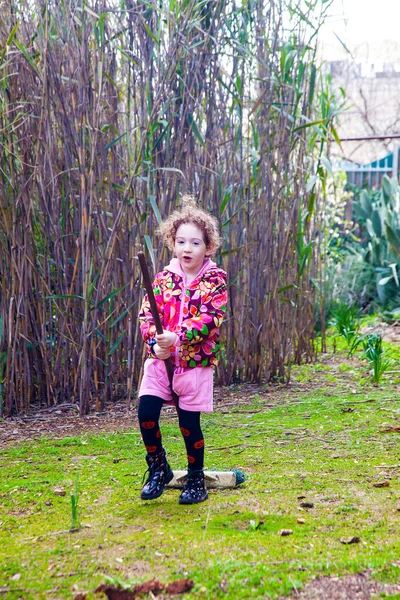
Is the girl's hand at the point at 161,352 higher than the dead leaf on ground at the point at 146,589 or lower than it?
higher

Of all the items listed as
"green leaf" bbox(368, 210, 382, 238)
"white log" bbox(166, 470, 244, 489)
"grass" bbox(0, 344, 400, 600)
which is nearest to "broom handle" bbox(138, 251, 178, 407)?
"white log" bbox(166, 470, 244, 489)

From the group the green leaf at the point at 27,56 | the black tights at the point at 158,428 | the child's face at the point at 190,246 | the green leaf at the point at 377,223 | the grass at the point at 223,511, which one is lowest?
the grass at the point at 223,511

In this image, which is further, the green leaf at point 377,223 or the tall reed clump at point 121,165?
the green leaf at point 377,223

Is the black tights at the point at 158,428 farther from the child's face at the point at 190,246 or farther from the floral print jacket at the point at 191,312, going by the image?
the child's face at the point at 190,246

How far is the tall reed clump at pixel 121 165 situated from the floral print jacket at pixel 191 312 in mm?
980

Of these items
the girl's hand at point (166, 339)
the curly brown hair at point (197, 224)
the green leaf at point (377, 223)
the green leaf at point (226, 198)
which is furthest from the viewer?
the green leaf at point (377, 223)

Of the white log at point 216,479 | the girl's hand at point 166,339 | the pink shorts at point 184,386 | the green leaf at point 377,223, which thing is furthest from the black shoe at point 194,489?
the green leaf at point 377,223

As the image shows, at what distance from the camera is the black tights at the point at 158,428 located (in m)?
2.39

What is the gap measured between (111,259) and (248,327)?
1.00m

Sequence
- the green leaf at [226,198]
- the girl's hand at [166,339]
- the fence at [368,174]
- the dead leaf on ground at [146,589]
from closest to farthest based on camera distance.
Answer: the dead leaf on ground at [146,589] → the girl's hand at [166,339] → the green leaf at [226,198] → the fence at [368,174]

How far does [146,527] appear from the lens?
2191mm

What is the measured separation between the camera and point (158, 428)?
2.43 m

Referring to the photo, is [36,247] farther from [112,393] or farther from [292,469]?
[292,469]

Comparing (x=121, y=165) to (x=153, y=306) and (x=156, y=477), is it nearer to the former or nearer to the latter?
(x=153, y=306)
